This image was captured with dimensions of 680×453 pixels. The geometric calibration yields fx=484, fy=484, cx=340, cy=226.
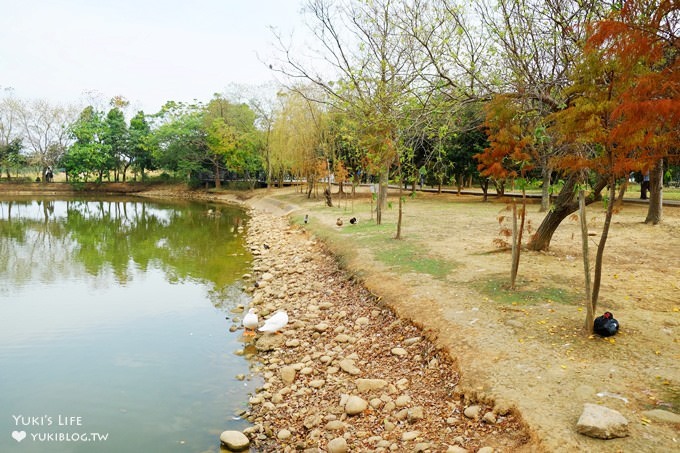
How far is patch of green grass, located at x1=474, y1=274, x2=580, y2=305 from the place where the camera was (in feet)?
27.1

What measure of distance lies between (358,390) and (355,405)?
0.52 m

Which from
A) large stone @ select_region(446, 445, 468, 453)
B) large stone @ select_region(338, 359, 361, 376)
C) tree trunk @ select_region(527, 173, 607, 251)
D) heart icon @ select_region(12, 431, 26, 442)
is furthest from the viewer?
tree trunk @ select_region(527, 173, 607, 251)

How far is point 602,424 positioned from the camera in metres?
4.46

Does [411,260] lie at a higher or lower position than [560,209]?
lower

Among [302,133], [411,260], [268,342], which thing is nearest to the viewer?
[268,342]

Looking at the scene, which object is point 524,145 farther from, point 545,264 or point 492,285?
point 545,264

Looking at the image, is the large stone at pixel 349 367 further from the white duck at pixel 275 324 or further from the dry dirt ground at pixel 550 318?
the white duck at pixel 275 324

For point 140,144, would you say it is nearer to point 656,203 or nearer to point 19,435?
point 656,203

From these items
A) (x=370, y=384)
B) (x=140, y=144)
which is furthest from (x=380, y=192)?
(x=140, y=144)

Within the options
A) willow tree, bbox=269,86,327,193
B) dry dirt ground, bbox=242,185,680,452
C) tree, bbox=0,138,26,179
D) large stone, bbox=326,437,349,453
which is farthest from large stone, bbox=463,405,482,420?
tree, bbox=0,138,26,179

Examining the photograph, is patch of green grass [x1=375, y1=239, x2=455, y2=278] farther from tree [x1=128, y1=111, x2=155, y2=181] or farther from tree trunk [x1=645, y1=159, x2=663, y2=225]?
tree [x1=128, y1=111, x2=155, y2=181]

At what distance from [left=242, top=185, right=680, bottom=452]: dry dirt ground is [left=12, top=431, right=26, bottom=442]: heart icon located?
580 centimetres

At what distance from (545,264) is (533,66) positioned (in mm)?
4241

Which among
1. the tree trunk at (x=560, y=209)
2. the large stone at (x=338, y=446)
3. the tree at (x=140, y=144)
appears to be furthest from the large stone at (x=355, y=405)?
the tree at (x=140, y=144)
